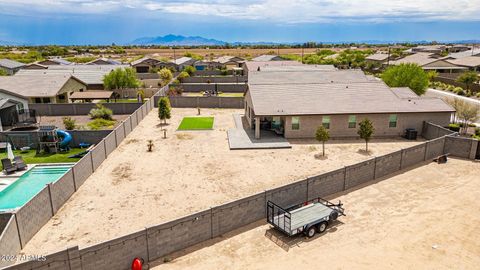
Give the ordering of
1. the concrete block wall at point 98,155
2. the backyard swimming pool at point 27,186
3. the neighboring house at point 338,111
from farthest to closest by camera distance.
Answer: the neighboring house at point 338,111 → the concrete block wall at point 98,155 → the backyard swimming pool at point 27,186

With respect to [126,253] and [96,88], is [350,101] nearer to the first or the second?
[126,253]

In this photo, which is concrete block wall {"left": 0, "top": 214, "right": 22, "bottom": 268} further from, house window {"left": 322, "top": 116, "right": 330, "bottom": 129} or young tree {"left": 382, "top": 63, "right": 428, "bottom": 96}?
young tree {"left": 382, "top": 63, "right": 428, "bottom": 96}

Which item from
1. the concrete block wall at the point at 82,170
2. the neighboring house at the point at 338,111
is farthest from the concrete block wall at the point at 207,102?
the concrete block wall at the point at 82,170

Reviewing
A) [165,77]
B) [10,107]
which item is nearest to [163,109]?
→ [10,107]

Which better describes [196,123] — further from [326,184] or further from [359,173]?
[326,184]

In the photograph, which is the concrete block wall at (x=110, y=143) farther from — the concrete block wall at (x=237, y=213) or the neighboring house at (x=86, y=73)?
the neighboring house at (x=86, y=73)

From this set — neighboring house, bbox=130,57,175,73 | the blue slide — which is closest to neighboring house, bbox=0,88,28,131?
the blue slide

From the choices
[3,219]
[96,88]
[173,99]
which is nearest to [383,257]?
[3,219]
